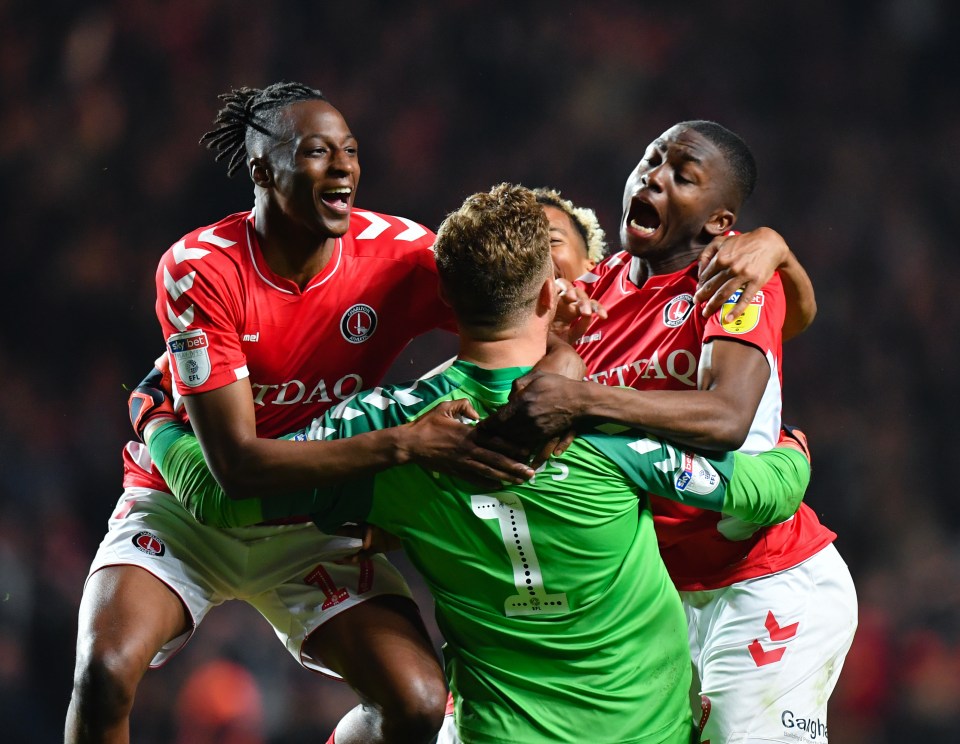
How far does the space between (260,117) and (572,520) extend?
1667mm

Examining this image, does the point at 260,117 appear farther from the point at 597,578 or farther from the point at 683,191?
the point at 597,578

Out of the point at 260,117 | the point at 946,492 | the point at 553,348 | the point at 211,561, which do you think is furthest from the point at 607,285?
the point at 946,492

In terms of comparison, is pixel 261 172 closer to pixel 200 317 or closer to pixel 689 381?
pixel 200 317

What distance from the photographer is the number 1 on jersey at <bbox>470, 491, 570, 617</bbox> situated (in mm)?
2156

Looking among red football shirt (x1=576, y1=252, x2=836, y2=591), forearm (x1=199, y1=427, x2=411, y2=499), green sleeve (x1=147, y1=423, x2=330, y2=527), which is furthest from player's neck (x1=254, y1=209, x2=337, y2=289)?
red football shirt (x1=576, y1=252, x2=836, y2=591)

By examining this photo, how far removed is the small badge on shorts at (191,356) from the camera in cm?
276

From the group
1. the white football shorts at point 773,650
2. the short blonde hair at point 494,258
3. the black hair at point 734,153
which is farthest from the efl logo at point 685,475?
the black hair at point 734,153

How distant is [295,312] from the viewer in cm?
305

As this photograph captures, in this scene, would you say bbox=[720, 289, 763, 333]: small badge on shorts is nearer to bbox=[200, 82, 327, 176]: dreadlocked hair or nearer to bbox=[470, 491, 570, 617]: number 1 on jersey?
bbox=[470, 491, 570, 617]: number 1 on jersey

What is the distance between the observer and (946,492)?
621cm

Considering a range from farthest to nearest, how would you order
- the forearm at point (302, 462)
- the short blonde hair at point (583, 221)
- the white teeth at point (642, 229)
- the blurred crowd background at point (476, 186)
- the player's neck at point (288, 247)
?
the blurred crowd background at point (476, 186), the short blonde hair at point (583, 221), the white teeth at point (642, 229), the player's neck at point (288, 247), the forearm at point (302, 462)

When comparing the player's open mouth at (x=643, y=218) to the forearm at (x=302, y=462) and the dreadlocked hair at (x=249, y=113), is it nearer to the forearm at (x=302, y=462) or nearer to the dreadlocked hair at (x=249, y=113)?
the dreadlocked hair at (x=249, y=113)

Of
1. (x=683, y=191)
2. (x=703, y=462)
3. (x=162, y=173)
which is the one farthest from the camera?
(x=162, y=173)

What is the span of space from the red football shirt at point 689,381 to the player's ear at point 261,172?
0.98 metres
